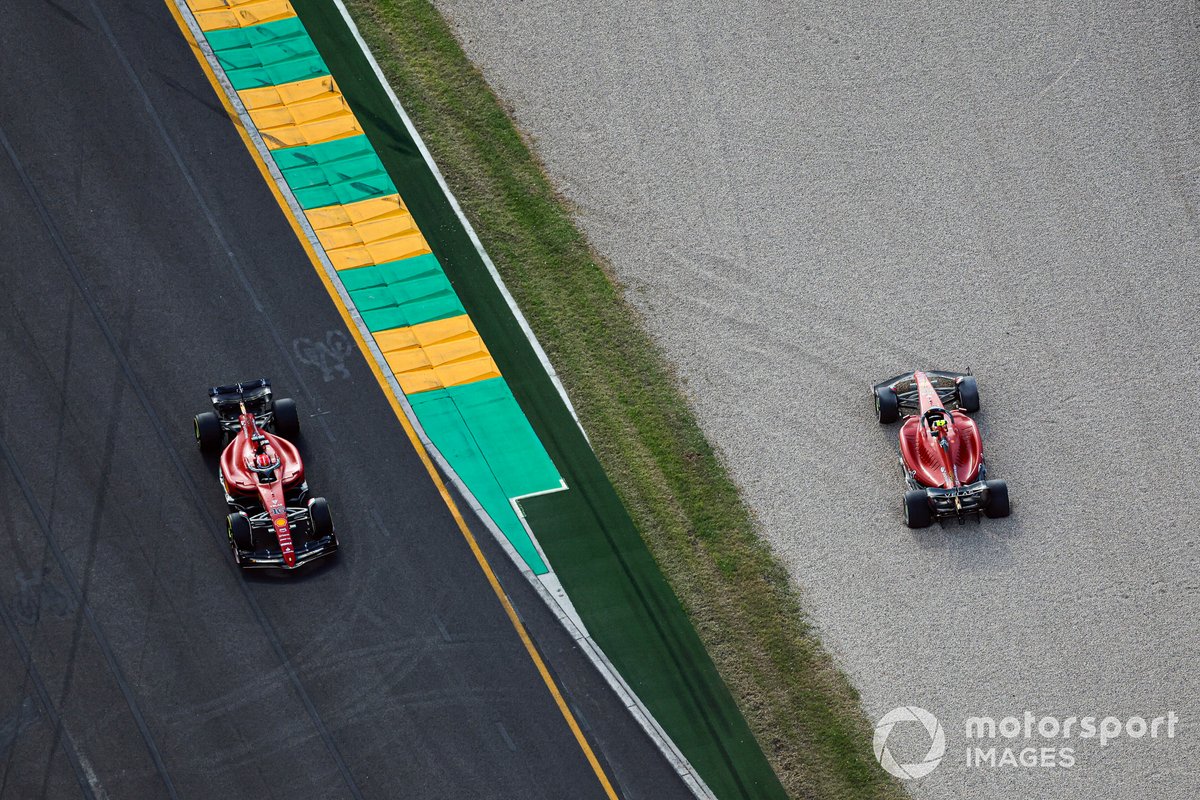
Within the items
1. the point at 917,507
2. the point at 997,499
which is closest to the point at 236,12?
the point at 917,507

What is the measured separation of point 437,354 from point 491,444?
2188 millimetres

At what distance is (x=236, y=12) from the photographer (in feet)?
118

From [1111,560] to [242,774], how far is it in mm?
15392

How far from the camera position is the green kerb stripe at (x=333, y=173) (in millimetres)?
34188

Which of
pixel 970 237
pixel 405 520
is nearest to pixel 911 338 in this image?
pixel 970 237

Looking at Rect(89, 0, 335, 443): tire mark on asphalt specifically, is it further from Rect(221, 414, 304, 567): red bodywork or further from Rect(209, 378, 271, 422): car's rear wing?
Rect(221, 414, 304, 567): red bodywork

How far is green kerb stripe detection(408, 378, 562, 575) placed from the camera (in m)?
31.2

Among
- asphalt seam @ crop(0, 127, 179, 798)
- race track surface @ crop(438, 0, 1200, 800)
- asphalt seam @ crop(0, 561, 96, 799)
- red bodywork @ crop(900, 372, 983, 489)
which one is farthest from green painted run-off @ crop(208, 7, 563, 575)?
asphalt seam @ crop(0, 561, 96, 799)

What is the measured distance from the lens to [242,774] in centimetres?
2772

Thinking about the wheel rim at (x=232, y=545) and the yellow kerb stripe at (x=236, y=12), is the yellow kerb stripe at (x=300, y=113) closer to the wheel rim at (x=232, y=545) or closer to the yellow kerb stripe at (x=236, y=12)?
the yellow kerb stripe at (x=236, y=12)

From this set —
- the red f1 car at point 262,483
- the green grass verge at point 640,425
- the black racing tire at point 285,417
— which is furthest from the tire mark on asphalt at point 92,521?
the green grass verge at point 640,425

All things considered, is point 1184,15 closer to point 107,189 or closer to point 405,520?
point 405,520

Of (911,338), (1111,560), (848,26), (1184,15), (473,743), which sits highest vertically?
(848,26)

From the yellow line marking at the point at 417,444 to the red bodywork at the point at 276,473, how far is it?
238 centimetres
